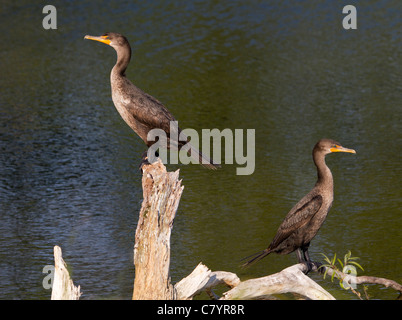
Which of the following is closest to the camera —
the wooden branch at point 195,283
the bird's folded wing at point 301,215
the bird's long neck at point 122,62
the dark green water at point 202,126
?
the wooden branch at point 195,283

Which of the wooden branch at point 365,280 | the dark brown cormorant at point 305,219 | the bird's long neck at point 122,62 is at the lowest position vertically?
the wooden branch at point 365,280

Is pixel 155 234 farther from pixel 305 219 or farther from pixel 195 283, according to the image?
pixel 305 219

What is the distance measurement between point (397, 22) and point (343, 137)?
10531 mm

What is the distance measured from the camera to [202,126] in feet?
58.2

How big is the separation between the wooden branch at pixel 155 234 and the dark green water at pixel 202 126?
1853 mm

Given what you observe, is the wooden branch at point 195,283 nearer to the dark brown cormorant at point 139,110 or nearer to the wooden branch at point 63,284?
the wooden branch at point 63,284

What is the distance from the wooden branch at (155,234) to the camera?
28.1 feet

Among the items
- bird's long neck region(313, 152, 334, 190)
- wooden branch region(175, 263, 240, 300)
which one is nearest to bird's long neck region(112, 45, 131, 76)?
bird's long neck region(313, 152, 334, 190)

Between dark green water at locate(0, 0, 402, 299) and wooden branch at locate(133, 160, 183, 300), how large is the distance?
1.85 metres

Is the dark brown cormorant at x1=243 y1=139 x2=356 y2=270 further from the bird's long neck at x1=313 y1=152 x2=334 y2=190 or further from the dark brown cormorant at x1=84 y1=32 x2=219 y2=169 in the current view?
the dark brown cormorant at x1=84 y1=32 x2=219 y2=169

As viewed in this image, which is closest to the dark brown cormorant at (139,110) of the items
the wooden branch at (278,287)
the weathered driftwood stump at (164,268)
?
the weathered driftwood stump at (164,268)

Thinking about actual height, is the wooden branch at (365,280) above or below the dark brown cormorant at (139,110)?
below

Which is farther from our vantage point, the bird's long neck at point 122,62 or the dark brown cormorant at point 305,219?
the bird's long neck at point 122,62
